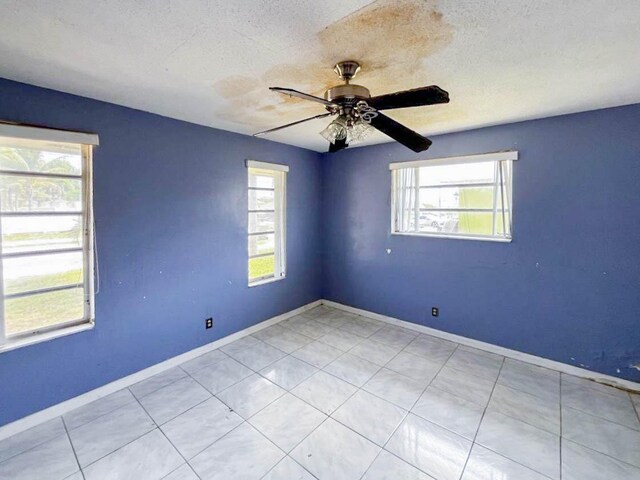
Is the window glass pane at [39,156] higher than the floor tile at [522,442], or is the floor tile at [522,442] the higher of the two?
the window glass pane at [39,156]

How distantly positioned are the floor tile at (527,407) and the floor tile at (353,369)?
950 millimetres

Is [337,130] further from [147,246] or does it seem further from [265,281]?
[265,281]

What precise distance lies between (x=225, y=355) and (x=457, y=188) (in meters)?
3.04

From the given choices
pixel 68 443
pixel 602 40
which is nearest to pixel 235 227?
pixel 68 443

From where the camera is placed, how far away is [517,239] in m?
2.77

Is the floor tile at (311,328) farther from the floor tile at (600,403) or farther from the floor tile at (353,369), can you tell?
the floor tile at (600,403)

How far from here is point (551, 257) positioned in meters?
2.61

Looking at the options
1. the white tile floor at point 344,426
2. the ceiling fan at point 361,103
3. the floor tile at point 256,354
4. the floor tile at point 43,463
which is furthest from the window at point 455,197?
the floor tile at point 43,463

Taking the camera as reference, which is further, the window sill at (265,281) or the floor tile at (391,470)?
the window sill at (265,281)

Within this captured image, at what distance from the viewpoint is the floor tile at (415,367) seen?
8.31 feet

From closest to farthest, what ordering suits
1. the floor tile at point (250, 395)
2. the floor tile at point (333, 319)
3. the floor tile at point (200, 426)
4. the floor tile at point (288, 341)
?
1. the floor tile at point (200, 426)
2. the floor tile at point (250, 395)
3. the floor tile at point (288, 341)
4. the floor tile at point (333, 319)

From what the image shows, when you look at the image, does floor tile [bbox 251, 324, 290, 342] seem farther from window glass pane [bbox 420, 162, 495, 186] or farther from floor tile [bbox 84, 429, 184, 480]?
window glass pane [bbox 420, 162, 495, 186]

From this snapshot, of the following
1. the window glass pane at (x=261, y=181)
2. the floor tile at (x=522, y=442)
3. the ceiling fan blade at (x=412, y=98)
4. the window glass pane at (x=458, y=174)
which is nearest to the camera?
the ceiling fan blade at (x=412, y=98)

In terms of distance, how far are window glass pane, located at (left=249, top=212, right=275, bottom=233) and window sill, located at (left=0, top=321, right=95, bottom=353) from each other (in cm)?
177
